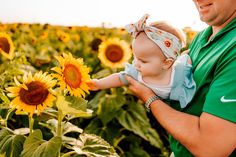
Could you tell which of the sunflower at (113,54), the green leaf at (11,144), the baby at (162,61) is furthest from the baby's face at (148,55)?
the sunflower at (113,54)

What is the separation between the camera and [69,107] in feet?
6.64

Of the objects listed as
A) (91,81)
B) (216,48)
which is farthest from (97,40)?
(216,48)

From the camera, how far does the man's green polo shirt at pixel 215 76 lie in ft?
6.01

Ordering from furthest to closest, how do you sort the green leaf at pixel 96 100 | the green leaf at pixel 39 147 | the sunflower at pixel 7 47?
the green leaf at pixel 96 100, the sunflower at pixel 7 47, the green leaf at pixel 39 147

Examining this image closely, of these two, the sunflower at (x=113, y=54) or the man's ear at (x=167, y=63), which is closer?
the man's ear at (x=167, y=63)

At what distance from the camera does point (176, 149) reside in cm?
218

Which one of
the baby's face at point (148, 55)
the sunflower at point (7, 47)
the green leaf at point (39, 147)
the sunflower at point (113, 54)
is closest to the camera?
the green leaf at point (39, 147)

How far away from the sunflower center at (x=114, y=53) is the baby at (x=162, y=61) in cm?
211

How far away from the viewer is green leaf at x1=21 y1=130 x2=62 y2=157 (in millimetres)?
2006

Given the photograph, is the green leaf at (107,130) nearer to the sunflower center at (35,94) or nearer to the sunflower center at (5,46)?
the sunflower center at (5,46)

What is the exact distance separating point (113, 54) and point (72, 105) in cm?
234

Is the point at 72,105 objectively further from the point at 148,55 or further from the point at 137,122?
the point at 137,122

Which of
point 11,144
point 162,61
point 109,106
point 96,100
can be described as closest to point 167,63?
point 162,61

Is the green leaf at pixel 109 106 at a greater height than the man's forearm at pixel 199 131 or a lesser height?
lesser
